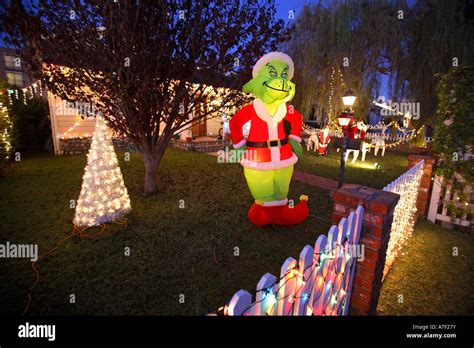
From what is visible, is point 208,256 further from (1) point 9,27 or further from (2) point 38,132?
(2) point 38,132

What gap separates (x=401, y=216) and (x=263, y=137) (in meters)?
2.41

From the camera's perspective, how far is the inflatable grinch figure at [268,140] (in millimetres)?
3879

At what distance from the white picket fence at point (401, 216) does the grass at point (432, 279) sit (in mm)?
169

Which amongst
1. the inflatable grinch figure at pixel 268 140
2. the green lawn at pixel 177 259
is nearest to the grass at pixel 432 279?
the green lawn at pixel 177 259

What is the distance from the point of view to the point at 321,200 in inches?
232

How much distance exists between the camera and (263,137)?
3.94 meters

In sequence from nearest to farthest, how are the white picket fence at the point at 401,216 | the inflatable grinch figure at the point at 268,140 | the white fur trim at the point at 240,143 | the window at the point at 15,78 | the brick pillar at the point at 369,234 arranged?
the brick pillar at the point at 369,234 → the white picket fence at the point at 401,216 → the inflatable grinch figure at the point at 268,140 → the white fur trim at the point at 240,143 → the window at the point at 15,78

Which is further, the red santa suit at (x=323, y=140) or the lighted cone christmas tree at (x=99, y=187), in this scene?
the red santa suit at (x=323, y=140)

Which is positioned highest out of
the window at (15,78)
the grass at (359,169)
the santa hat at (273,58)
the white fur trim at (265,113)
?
the window at (15,78)

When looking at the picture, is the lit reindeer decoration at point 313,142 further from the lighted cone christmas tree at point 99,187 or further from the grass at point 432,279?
the lighted cone christmas tree at point 99,187

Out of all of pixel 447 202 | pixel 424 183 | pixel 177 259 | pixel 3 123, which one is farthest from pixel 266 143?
pixel 3 123

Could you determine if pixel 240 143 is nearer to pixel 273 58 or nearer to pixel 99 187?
pixel 273 58

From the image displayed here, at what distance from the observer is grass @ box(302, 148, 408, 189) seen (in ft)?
25.1

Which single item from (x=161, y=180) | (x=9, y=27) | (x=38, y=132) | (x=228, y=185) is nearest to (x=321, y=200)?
(x=228, y=185)
